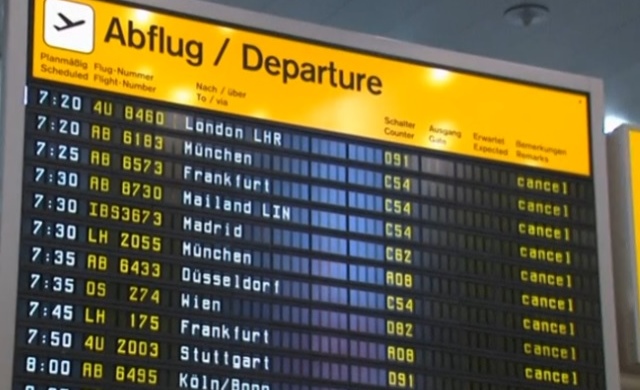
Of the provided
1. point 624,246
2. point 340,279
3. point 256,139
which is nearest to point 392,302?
point 340,279

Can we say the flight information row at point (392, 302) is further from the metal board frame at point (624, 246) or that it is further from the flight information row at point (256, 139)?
the flight information row at point (256, 139)

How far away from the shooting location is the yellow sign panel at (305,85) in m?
3.36

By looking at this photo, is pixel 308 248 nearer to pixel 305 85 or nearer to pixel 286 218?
pixel 286 218

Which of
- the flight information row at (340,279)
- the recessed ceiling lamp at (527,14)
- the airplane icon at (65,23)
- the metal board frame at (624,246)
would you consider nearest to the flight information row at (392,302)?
the flight information row at (340,279)

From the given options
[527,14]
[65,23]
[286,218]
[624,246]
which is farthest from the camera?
[527,14]

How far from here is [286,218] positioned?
345cm

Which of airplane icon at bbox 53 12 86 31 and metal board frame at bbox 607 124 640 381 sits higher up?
airplane icon at bbox 53 12 86 31

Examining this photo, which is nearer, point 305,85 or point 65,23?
point 65,23

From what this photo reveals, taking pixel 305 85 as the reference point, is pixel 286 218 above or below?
below

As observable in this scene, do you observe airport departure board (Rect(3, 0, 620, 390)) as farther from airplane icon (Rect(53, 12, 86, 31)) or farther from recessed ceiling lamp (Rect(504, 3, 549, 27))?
recessed ceiling lamp (Rect(504, 3, 549, 27))

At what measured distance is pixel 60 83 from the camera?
3297 mm

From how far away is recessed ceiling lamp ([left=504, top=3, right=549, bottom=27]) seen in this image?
6293mm

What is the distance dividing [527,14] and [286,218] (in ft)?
10.3

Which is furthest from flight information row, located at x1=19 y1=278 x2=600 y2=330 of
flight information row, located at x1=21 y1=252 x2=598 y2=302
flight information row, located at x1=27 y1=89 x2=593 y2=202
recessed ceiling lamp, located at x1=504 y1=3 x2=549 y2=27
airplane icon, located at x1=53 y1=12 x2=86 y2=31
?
recessed ceiling lamp, located at x1=504 y1=3 x2=549 y2=27
